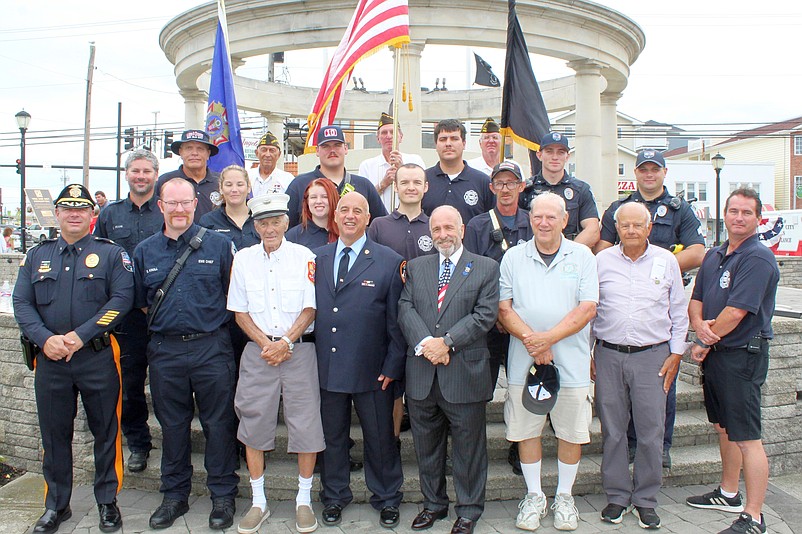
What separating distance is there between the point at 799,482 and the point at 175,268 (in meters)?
5.38

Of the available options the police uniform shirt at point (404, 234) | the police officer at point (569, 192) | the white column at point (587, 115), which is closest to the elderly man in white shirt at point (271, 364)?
the police uniform shirt at point (404, 234)

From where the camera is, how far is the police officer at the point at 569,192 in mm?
5070

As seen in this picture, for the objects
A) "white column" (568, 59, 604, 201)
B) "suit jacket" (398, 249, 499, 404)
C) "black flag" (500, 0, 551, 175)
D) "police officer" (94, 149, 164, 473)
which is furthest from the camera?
"white column" (568, 59, 604, 201)

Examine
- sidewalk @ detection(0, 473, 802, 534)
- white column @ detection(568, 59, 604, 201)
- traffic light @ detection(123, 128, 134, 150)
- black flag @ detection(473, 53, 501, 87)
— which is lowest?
sidewalk @ detection(0, 473, 802, 534)

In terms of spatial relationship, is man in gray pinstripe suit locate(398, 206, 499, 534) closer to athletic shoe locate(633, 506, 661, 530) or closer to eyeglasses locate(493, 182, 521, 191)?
eyeglasses locate(493, 182, 521, 191)

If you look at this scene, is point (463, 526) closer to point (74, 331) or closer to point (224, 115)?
point (74, 331)

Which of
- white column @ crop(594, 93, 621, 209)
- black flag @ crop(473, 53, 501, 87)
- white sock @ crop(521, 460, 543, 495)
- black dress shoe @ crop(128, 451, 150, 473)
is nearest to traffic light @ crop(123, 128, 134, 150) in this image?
black flag @ crop(473, 53, 501, 87)

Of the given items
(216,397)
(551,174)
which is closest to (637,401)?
(551,174)

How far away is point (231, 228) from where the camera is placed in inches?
196

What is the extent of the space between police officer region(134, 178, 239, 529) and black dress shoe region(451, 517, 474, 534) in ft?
5.21

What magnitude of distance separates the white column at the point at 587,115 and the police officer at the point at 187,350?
33.7 ft

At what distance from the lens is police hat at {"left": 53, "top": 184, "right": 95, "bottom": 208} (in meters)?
4.29

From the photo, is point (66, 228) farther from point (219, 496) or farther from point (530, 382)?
point (530, 382)

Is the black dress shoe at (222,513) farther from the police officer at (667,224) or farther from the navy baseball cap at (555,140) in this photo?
the navy baseball cap at (555,140)
